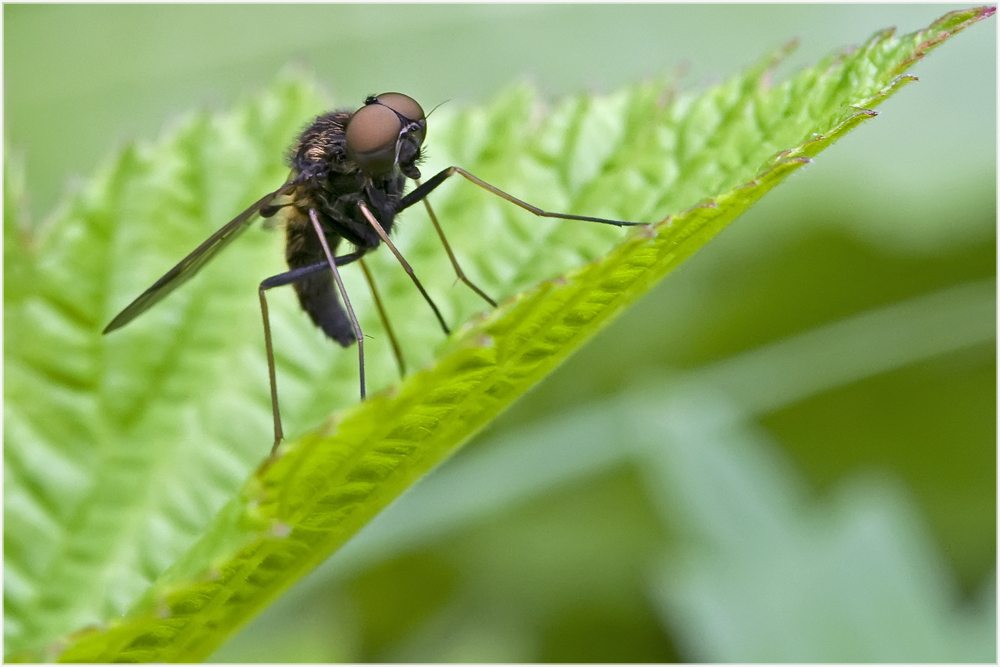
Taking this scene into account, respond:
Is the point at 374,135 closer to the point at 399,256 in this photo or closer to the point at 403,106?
the point at 403,106

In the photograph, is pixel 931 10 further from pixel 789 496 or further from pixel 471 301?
pixel 471 301

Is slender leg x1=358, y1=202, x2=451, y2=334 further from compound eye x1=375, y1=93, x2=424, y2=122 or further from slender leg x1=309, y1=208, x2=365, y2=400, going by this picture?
compound eye x1=375, y1=93, x2=424, y2=122

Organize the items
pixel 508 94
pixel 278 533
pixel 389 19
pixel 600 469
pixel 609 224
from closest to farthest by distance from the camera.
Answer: pixel 278 533 < pixel 609 224 < pixel 508 94 < pixel 600 469 < pixel 389 19

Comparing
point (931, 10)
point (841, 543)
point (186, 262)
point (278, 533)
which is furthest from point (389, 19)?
point (278, 533)

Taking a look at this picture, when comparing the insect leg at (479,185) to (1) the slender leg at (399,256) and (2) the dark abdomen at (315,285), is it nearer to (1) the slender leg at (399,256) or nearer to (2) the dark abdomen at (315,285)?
(1) the slender leg at (399,256)

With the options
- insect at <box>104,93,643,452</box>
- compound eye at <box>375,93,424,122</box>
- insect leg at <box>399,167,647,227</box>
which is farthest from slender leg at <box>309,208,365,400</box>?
compound eye at <box>375,93,424,122</box>

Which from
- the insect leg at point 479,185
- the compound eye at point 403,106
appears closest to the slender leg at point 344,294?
the insect leg at point 479,185

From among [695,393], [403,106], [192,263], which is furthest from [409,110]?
[695,393]
